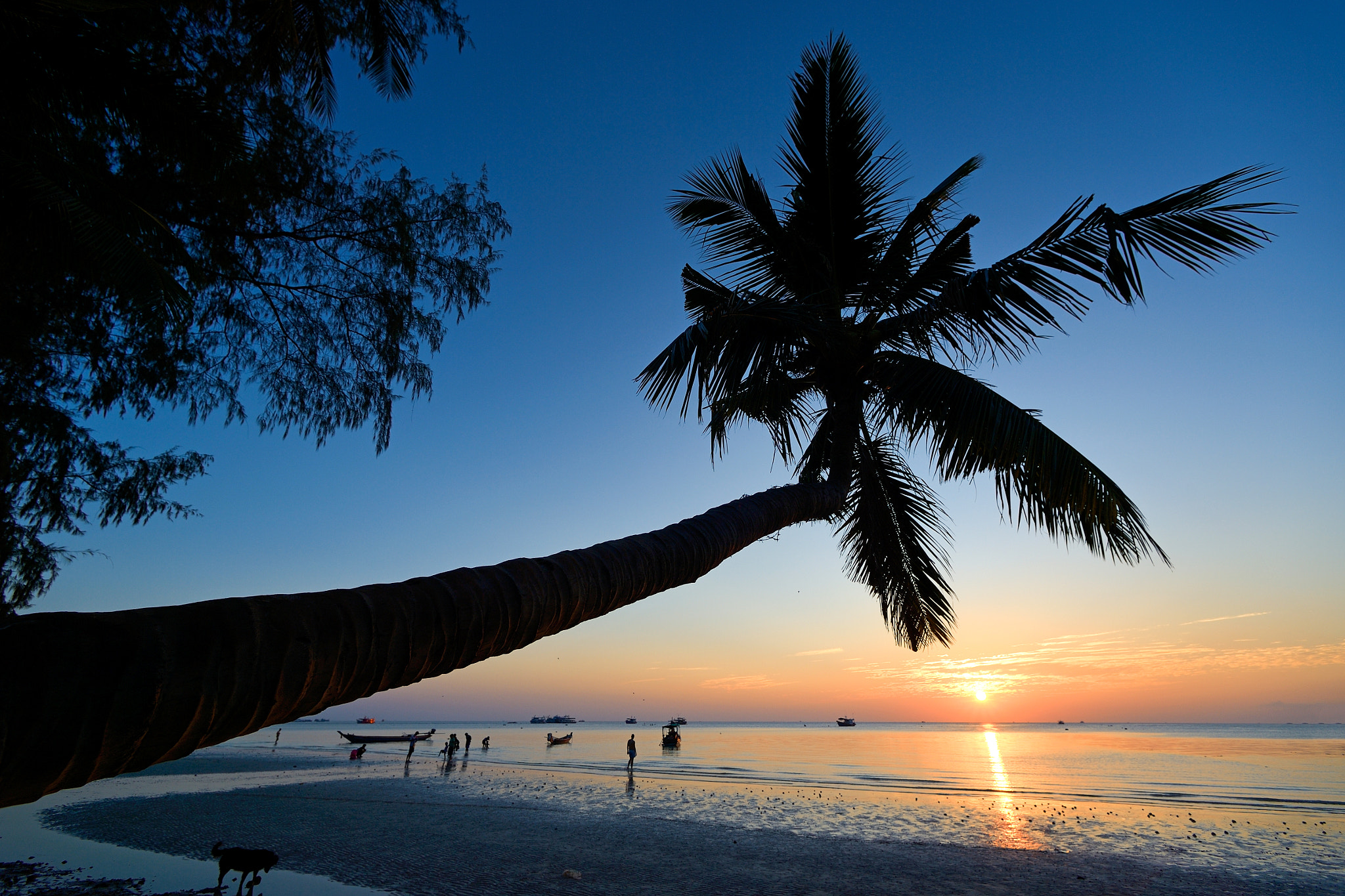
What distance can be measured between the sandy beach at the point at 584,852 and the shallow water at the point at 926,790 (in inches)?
30.9

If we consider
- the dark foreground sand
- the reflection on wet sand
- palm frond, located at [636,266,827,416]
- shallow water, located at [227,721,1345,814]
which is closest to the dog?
the dark foreground sand

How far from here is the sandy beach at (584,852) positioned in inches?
428

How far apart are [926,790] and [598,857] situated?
17.0m

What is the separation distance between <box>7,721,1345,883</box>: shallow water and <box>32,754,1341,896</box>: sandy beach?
0.78 metres

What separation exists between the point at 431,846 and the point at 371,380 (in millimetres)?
11450

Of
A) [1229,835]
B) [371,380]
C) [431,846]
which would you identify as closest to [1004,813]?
[1229,835]

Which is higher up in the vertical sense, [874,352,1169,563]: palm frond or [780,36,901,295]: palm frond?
[780,36,901,295]: palm frond

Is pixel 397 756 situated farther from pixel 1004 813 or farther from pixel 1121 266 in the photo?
pixel 1121 266

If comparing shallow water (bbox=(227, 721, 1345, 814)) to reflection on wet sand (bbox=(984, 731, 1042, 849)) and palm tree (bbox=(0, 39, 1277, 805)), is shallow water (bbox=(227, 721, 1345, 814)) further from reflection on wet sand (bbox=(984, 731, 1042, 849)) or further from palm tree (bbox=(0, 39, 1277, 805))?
palm tree (bbox=(0, 39, 1277, 805))

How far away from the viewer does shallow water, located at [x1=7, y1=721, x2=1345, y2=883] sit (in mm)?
15250

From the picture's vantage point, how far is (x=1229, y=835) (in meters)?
15.7

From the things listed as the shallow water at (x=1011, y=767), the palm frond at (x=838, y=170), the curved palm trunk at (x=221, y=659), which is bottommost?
the shallow water at (x=1011, y=767)

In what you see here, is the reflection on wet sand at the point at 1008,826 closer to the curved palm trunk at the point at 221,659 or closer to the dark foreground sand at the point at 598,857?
the dark foreground sand at the point at 598,857

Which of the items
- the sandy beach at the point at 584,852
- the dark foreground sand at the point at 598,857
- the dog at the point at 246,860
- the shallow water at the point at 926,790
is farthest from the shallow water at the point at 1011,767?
the dog at the point at 246,860
